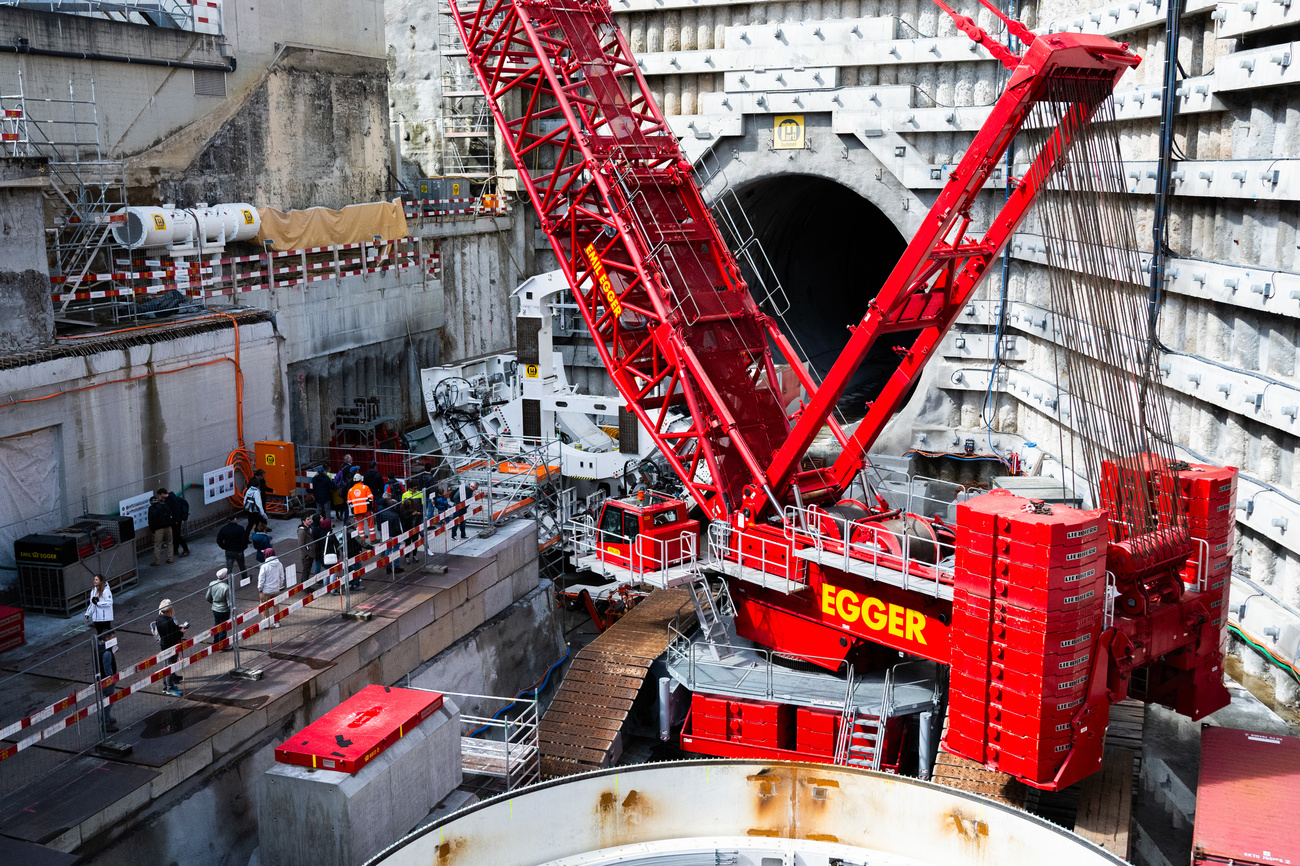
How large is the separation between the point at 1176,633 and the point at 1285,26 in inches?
329

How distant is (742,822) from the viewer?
11.6 m

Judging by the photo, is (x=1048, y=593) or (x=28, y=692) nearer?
(x=1048, y=593)

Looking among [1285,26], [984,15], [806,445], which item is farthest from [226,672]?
[984,15]

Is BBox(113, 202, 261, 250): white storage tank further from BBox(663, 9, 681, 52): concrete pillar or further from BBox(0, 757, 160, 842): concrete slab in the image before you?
BBox(0, 757, 160, 842): concrete slab

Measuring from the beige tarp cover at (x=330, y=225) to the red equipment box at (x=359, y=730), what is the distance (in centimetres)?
1553

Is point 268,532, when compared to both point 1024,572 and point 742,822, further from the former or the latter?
point 1024,572

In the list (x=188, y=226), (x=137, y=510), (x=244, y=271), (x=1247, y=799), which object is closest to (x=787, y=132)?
(x=244, y=271)

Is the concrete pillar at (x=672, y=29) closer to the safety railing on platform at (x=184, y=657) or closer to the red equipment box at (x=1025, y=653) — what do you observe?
the safety railing on platform at (x=184, y=657)

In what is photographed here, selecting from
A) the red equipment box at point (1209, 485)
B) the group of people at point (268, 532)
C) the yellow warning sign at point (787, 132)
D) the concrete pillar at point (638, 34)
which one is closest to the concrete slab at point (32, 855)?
the group of people at point (268, 532)

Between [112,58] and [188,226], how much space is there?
13.6 feet

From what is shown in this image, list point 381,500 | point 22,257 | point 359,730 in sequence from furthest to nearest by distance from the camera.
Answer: point 381,500, point 22,257, point 359,730

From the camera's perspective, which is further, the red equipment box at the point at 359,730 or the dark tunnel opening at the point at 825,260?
the dark tunnel opening at the point at 825,260

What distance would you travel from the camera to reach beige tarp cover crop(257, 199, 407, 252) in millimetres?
26578

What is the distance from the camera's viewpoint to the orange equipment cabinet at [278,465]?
22.9 meters
